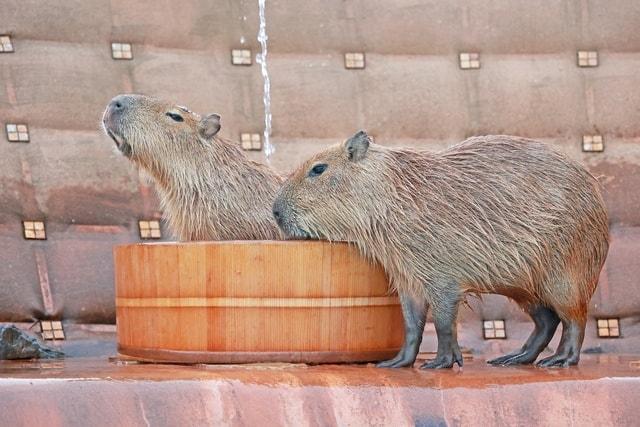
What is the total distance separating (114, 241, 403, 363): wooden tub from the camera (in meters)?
3.70

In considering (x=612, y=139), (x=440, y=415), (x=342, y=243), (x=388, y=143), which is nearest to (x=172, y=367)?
(x=342, y=243)

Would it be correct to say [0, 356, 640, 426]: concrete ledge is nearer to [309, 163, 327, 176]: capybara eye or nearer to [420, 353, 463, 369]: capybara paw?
[420, 353, 463, 369]: capybara paw

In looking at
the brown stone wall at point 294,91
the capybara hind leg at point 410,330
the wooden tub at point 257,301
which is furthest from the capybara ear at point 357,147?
the brown stone wall at point 294,91

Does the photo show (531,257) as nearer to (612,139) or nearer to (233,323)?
(233,323)

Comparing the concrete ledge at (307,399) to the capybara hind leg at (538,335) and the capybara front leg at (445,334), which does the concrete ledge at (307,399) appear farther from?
the capybara hind leg at (538,335)

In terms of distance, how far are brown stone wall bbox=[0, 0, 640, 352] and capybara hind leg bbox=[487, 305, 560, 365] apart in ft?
4.40

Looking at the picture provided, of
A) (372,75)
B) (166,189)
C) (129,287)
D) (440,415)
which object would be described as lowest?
(440,415)

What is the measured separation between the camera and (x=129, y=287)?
3.92m

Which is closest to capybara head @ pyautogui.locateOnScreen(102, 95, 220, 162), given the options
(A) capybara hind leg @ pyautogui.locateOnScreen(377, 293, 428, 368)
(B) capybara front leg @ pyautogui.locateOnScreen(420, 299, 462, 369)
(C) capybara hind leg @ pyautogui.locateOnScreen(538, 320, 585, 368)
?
(A) capybara hind leg @ pyautogui.locateOnScreen(377, 293, 428, 368)

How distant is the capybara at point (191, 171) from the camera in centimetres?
427

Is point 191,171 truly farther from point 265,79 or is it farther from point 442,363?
point 265,79

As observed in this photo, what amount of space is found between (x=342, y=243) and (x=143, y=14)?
2.30m

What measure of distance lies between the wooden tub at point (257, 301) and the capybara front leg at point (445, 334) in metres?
0.22

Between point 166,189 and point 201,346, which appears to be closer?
point 201,346
